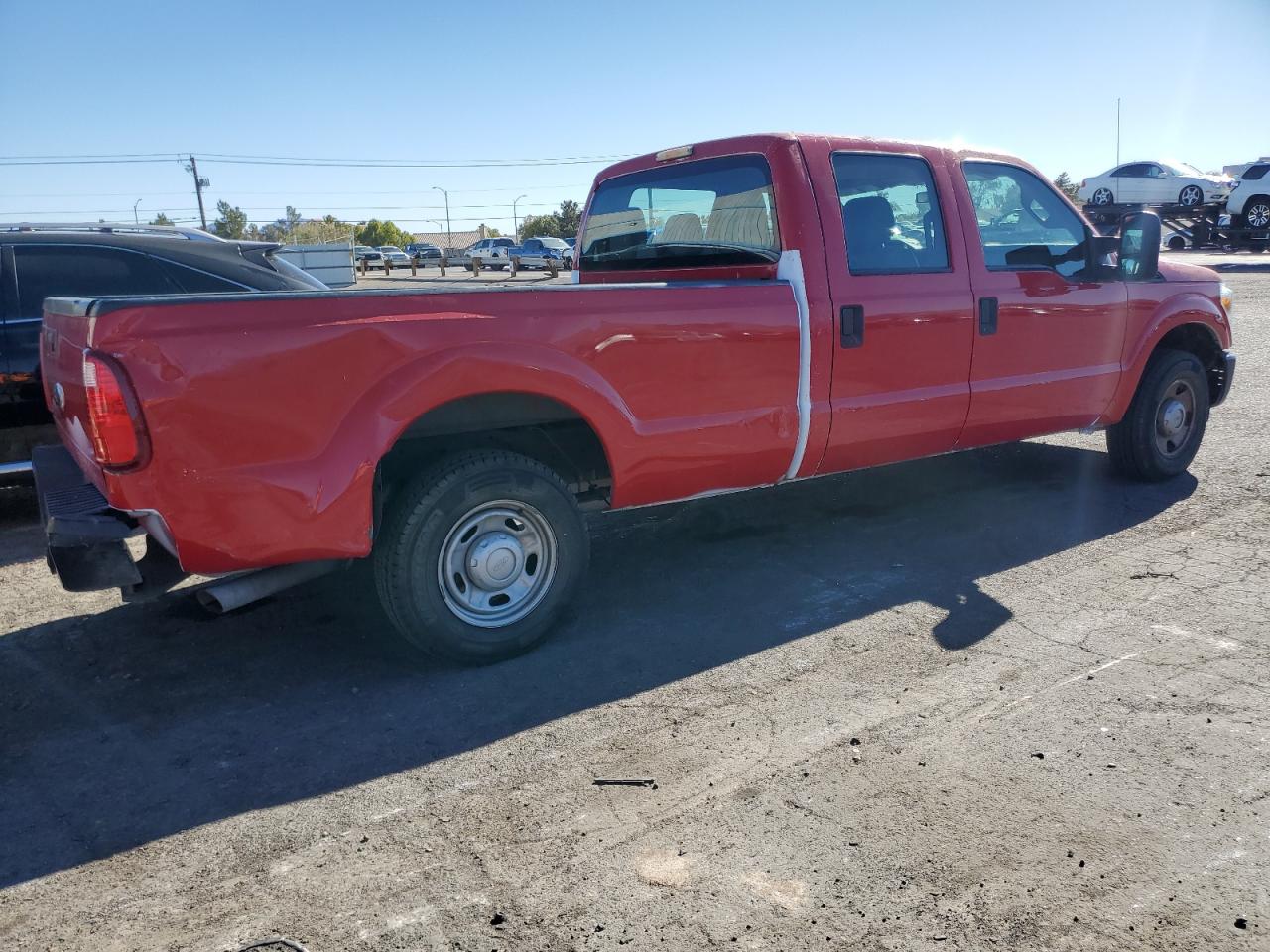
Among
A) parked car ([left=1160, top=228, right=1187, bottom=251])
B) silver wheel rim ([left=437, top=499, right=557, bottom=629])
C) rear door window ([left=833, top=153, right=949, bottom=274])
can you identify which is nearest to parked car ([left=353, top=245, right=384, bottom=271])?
parked car ([left=1160, top=228, right=1187, bottom=251])

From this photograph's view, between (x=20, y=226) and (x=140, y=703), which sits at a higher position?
(x=20, y=226)

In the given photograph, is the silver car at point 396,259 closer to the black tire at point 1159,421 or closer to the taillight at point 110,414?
the black tire at point 1159,421

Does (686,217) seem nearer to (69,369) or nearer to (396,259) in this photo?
(69,369)

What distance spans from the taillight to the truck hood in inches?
221

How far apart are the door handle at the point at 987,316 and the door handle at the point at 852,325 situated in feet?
2.74

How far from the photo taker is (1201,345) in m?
6.35

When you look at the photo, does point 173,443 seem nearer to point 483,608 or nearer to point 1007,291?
point 483,608

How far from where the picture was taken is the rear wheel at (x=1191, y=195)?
33.1m

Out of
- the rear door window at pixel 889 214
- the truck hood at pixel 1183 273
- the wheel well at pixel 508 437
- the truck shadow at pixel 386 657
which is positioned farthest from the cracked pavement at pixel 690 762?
the truck hood at pixel 1183 273

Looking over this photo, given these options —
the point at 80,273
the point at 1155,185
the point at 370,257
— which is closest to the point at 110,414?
the point at 80,273

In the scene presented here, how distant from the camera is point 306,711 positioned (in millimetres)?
3508

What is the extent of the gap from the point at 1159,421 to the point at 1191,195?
32.5 m

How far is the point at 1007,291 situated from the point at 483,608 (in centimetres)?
316

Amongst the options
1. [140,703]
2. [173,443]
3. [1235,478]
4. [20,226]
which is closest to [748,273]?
[173,443]
